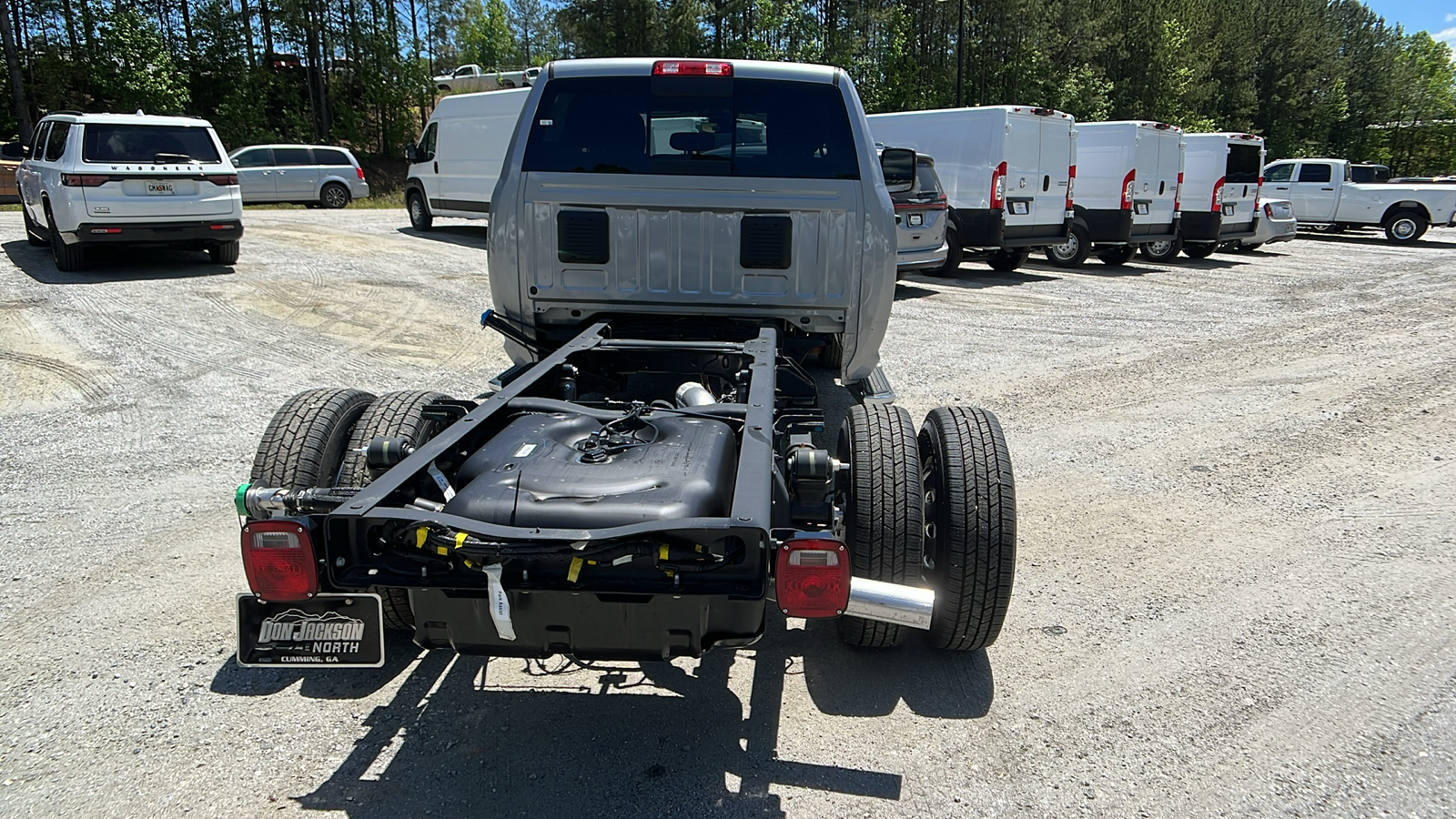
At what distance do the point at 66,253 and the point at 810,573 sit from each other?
11.4 metres

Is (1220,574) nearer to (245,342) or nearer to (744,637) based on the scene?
(744,637)

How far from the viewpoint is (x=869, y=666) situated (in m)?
3.36

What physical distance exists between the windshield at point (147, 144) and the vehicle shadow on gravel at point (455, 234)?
4607 millimetres

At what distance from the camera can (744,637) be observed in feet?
7.89

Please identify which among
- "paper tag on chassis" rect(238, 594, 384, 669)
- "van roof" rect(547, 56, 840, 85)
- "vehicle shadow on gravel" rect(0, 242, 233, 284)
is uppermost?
"van roof" rect(547, 56, 840, 85)

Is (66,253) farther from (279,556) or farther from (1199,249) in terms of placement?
(1199,249)

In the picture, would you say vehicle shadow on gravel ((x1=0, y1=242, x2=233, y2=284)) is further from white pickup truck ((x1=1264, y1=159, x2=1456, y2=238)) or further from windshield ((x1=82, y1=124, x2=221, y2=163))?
white pickup truck ((x1=1264, y1=159, x2=1456, y2=238))

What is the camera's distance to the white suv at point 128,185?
33.4 feet

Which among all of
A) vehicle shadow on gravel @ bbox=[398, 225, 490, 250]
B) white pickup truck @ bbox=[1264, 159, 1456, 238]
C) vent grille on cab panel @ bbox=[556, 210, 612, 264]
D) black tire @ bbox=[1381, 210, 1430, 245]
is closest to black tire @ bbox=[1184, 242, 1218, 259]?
white pickup truck @ bbox=[1264, 159, 1456, 238]

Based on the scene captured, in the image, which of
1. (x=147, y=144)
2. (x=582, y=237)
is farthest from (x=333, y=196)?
(x=582, y=237)

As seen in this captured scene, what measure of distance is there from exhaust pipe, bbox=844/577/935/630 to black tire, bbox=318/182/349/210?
22258mm

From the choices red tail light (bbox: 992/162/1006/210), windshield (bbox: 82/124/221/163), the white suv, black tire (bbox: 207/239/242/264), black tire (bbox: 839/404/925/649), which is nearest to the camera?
black tire (bbox: 839/404/925/649)

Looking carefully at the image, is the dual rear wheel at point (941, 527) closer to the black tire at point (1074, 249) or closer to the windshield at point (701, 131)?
the windshield at point (701, 131)

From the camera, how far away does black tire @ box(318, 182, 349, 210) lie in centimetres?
2164
